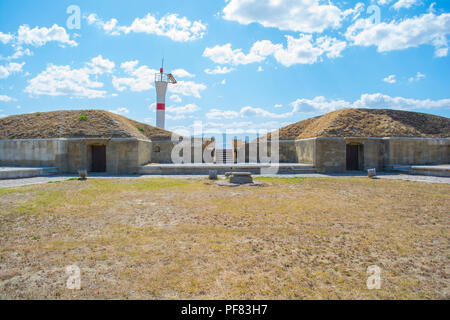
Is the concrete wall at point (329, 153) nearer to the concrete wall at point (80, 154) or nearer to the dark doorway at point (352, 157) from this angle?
the dark doorway at point (352, 157)

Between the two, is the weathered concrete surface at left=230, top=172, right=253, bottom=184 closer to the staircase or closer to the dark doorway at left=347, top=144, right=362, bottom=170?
the dark doorway at left=347, top=144, right=362, bottom=170

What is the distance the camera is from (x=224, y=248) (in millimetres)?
4277

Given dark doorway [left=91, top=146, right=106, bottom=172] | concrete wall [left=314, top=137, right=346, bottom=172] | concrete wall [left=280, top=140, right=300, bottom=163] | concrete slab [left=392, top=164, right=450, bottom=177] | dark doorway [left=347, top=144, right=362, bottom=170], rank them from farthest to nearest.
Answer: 1. concrete wall [left=280, top=140, right=300, bottom=163]
2. dark doorway [left=347, top=144, right=362, bottom=170]
3. dark doorway [left=91, top=146, right=106, bottom=172]
4. concrete wall [left=314, top=137, right=346, bottom=172]
5. concrete slab [left=392, top=164, right=450, bottom=177]

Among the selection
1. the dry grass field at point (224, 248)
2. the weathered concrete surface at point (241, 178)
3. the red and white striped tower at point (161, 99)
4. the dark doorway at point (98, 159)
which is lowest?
the dry grass field at point (224, 248)

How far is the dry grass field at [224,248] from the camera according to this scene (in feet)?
9.96

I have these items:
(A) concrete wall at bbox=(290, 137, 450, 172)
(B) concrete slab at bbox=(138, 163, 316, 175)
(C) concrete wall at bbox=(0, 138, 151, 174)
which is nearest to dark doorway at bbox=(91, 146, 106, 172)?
(C) concrete wall at bbox=(0, 138, 151, 174)

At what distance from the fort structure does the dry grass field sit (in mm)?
9290

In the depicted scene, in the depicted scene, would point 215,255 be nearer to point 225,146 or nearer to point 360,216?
point 360,216

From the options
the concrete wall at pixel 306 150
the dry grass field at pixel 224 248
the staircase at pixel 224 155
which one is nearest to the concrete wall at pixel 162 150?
the staircase at pixel 224 155

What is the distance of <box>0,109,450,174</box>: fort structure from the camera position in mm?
16953

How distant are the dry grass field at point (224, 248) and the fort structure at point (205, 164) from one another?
9.29 m

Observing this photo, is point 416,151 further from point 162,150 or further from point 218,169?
point 162,150

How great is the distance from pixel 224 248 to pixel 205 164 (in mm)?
14189

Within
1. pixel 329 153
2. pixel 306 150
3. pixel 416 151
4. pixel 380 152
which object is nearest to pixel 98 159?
pixel 306 150
